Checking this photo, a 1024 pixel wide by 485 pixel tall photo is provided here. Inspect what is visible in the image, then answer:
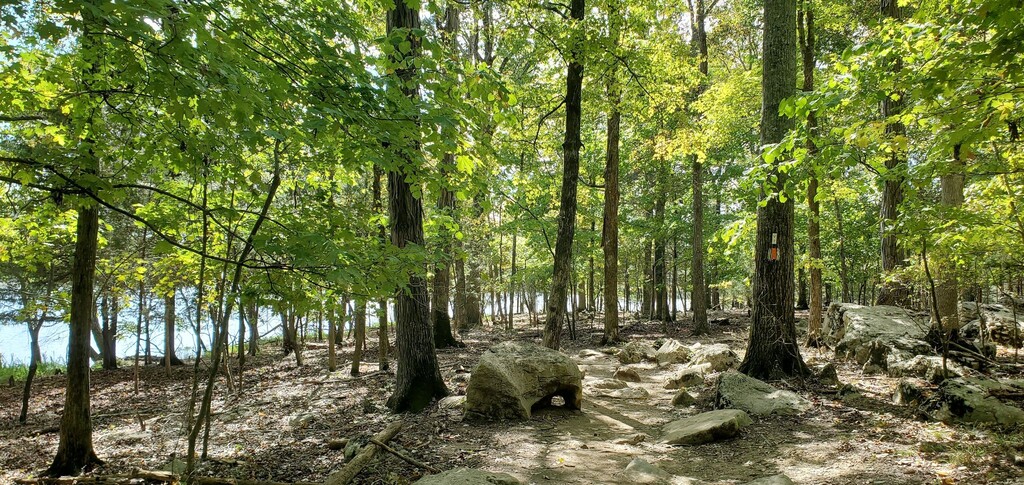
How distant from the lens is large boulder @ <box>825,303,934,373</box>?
7.62m

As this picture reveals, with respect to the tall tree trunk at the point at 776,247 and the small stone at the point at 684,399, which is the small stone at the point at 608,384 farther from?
the tall tree trunk at the point at 776,247

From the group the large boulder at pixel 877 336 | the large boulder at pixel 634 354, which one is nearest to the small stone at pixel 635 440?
the large boulder at pixel 877 336

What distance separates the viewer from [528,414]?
6574 mm

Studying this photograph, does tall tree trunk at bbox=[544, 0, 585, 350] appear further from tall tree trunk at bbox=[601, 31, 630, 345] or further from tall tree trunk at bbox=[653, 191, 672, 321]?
tall tree trunk at bbox=[653, 191, 672, 321]

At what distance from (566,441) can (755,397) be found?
2.59 metres

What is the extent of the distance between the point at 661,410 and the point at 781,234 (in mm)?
3211

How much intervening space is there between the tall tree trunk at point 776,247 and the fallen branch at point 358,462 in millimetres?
5493

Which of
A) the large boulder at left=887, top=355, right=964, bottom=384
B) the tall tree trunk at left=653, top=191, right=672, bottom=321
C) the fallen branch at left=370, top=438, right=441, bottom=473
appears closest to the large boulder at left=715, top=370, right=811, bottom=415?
the large boulder at left=887, top=355, right=964, bottom=384

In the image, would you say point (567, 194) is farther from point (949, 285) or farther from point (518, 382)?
point (949, 285)

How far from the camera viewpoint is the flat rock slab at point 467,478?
3795 millimetres

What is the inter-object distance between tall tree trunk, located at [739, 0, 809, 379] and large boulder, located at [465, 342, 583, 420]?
116 inches

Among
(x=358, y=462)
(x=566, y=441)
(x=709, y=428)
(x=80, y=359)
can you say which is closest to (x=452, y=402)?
(x=566, y=441)

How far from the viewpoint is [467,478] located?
3846 mm

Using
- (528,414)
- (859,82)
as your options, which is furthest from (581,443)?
(859,82)
